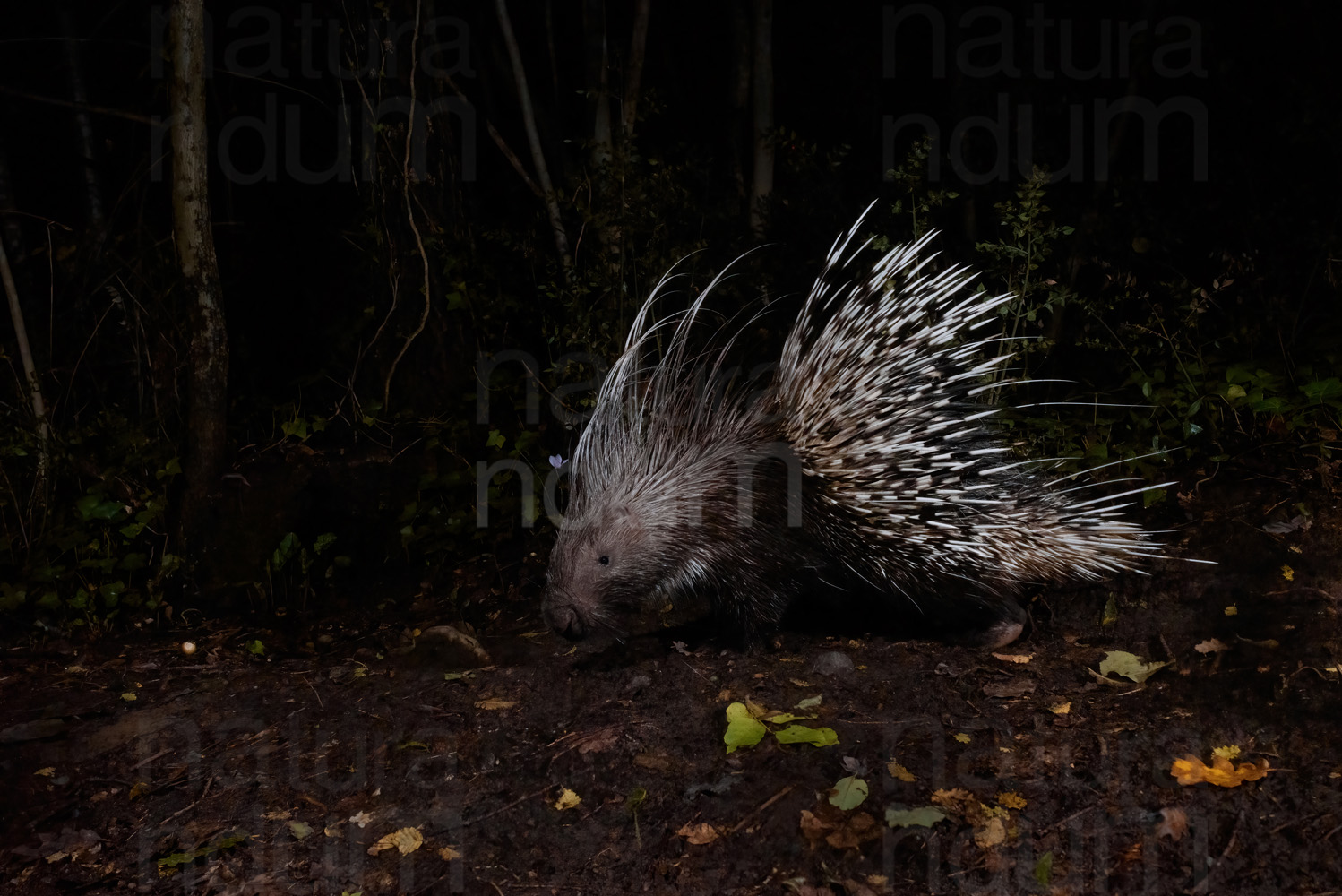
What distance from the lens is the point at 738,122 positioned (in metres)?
5.77

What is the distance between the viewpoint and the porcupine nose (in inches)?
138

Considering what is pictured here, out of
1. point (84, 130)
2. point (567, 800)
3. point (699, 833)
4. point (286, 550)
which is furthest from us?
point (84, 130)

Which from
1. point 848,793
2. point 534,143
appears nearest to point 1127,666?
point 848,793

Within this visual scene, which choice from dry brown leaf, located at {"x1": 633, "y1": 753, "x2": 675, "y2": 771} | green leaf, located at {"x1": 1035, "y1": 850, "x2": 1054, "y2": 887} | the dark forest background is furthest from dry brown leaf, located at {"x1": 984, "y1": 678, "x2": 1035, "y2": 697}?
the dark forest background

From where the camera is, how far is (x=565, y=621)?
11.5 ft

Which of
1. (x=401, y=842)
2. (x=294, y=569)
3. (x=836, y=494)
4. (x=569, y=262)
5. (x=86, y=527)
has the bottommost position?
(x=401, y=842)

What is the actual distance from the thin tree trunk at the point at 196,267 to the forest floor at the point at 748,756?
0.86m

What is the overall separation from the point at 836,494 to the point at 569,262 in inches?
83.0

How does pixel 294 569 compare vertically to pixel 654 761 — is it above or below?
above

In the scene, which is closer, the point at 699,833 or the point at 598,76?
the point at 699,833

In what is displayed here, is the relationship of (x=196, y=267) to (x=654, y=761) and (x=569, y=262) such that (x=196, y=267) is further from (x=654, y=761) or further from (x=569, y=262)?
(x=654, y=761)

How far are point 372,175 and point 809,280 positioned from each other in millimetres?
2183

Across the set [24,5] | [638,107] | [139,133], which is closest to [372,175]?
[638,107]

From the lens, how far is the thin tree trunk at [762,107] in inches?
200
